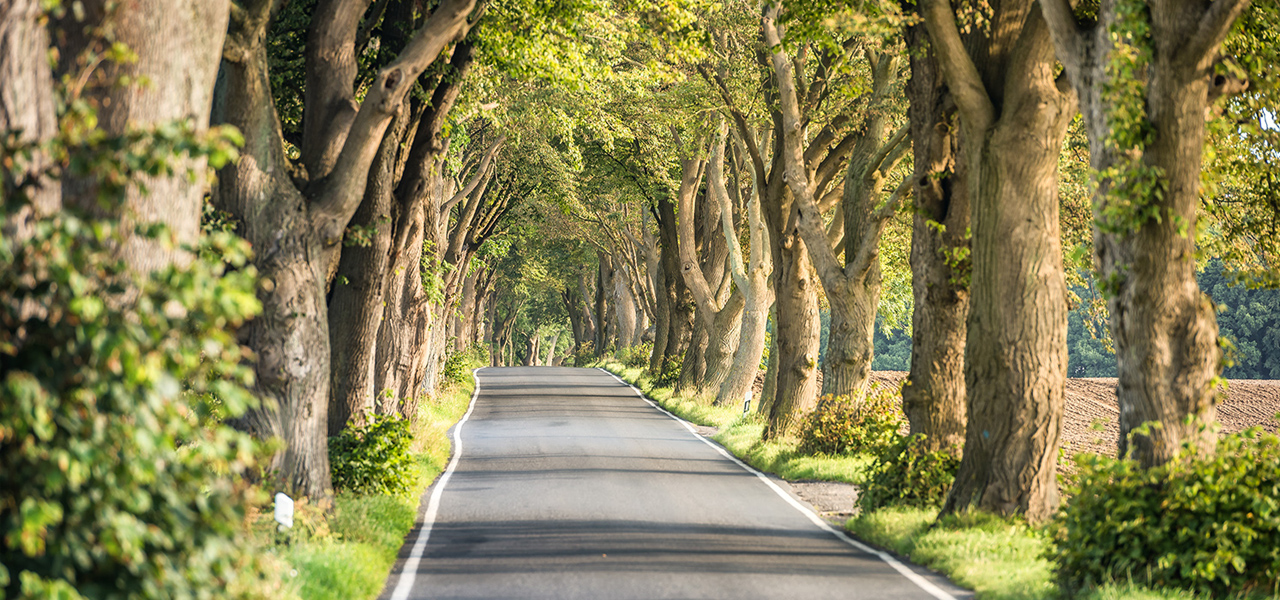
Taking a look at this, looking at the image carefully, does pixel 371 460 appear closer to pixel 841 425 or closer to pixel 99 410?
pixel 841 425

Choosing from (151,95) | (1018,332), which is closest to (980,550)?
(1018,332)

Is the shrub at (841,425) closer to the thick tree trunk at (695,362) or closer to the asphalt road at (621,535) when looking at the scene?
the asphalt road at (621,535)

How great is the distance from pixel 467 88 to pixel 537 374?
116ft

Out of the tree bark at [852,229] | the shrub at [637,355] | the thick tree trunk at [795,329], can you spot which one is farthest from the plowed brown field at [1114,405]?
the shrub at [637,355]

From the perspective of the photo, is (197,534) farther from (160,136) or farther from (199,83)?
(199,83)

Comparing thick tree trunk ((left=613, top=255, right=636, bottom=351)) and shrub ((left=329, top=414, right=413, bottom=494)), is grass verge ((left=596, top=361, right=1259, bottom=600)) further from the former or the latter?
thick tree trunk ((left=613, top=255, right=636, bottom=351))

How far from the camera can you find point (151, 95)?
5.71 m

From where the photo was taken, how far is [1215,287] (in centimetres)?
6062

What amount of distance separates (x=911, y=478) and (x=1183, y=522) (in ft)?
16.4

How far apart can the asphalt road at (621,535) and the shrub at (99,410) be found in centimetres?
468

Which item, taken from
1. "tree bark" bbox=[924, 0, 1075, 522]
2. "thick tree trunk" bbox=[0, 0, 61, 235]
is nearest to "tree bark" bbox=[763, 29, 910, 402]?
"tree bark" bbox=[924, 0, 1075, 522]

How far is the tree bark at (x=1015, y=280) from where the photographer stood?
36.3 feet

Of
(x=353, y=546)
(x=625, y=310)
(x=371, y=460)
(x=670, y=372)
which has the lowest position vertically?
(x=353, y=546)

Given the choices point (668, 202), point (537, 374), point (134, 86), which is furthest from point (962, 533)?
point (537, 374)
